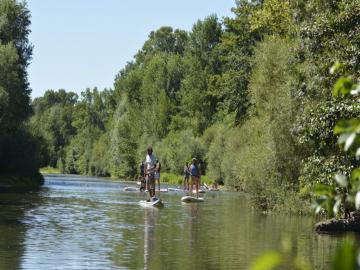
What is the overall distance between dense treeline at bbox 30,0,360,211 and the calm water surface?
3.12m

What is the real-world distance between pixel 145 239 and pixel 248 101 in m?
39.1

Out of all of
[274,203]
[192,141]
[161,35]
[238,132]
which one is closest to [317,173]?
[274,203]

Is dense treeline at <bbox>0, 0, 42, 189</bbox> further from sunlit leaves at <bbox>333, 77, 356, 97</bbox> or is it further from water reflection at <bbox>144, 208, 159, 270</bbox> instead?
sunlit leaves at <bbox>333, 77, 356, 97</bbox>

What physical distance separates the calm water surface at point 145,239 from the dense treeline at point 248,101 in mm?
3119

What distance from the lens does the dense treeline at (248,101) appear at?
2241 cm

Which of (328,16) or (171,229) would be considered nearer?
(171,229)

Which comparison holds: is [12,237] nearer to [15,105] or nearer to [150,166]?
[150,166]

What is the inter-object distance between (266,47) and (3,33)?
1565 inches

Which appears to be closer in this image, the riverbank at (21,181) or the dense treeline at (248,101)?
the dense treeline at (248,101)

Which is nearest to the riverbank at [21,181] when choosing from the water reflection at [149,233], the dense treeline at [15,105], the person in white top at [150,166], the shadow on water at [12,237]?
the dense treeline at [15,105]

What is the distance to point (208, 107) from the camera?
98.6m

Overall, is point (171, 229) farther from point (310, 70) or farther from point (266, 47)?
point (266, 47)

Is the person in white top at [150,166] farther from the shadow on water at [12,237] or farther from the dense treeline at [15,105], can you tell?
the dense treeline at [15,105]

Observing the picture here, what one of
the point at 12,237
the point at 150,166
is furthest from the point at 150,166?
the point at 12,237
